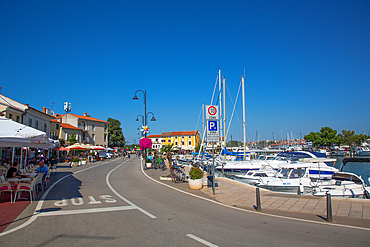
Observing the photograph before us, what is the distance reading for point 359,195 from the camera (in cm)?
1329

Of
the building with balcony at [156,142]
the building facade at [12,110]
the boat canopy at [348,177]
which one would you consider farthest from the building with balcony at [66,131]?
the building with balcony at [156,142]

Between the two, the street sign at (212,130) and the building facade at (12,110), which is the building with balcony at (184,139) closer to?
the building facade at (12,110)

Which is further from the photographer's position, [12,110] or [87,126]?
[87,126]

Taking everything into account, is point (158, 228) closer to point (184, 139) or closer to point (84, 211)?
point (84, 211)

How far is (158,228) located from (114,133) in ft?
311

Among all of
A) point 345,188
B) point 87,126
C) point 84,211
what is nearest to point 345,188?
point 345,188

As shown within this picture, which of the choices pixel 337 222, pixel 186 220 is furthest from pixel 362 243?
pixel 186 220

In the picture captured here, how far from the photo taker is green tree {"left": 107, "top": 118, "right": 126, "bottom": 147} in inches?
3807

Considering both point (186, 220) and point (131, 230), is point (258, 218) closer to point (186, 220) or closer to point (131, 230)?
point (186, 220)

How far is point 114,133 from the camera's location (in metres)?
97.5

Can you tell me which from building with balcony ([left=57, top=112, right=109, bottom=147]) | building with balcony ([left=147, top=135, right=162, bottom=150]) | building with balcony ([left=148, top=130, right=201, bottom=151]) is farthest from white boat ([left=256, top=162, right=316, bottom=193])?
building with balcony ([left=147, top=135, right=162, bottom=150])

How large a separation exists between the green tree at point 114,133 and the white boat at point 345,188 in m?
89.0

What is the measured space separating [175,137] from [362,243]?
11103cm

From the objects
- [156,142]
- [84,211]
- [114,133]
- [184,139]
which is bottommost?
[84,211]
